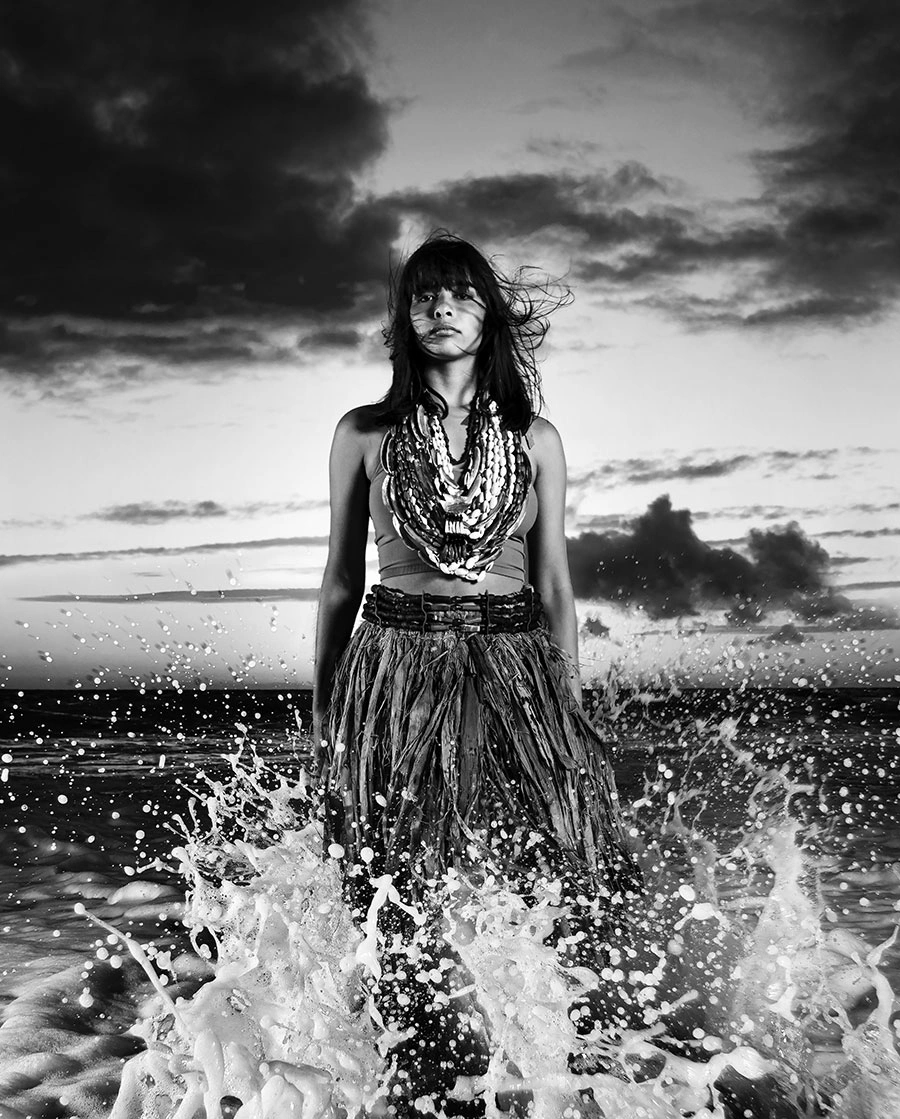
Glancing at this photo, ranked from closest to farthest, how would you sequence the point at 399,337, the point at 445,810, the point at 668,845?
the point at 445,810, the point at 399,337, the point at 668,845

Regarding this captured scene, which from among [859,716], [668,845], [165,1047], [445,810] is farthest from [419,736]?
[859,716]

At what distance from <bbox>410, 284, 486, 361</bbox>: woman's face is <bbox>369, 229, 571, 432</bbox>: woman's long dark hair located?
0.02 meters

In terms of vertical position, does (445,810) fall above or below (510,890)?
above

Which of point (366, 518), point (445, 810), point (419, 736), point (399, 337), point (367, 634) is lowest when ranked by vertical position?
point (445, 810)

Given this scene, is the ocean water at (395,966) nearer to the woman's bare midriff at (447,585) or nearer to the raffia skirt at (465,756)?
the raffia skirt at (465,756)

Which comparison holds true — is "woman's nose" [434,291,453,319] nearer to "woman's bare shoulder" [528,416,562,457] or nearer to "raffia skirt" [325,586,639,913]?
"woman's bare shoulder" [528,416,562,457]

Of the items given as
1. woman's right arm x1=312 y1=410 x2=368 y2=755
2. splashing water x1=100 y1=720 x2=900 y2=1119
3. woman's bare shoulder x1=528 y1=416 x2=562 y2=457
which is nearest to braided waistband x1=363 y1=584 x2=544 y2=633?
woman's right arm x1=312 y1=410 x2=368 y2=755

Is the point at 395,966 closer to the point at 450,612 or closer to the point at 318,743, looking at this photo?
the point at 318,743

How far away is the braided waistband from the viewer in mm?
2156

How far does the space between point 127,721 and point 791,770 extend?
24.7 feet

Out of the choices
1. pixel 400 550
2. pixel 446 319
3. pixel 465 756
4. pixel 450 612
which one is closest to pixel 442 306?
pixel 446 319

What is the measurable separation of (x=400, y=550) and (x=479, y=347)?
0.48 metres

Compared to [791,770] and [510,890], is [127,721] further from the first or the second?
[510,890]

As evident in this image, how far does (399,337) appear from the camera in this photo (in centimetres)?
236
